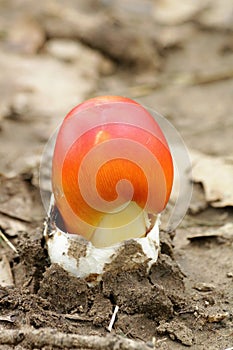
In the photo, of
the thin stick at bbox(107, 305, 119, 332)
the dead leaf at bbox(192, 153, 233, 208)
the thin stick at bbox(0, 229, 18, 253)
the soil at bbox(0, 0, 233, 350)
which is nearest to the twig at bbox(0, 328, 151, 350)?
the soil at bbox(0, 0, 233, 350)

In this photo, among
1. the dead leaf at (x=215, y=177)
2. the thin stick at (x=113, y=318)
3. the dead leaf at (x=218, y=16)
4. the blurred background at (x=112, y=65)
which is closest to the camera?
the thin stick at (x=113, y=318)

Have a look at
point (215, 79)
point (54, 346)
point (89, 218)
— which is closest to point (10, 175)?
point (89, 218)

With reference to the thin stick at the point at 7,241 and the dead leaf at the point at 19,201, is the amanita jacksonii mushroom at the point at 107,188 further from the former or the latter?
the dead leaf at the point at 19,201

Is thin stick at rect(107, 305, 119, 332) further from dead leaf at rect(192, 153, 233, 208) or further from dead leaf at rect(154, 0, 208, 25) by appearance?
dead leaf at rect(154, 0, 208, 25)

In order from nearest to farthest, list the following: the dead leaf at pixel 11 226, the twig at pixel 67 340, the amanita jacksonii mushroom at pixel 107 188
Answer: the twig at pixel 67 340 → the amanita jacksonii mushroom at pixel 107 188 → the dead leaf at pixel 11 226

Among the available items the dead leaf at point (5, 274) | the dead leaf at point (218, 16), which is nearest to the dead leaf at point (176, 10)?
the dead leaf at point (218, 16)

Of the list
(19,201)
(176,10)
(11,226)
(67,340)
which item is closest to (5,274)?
(11,226)

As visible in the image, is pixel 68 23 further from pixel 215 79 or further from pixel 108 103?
pixel 108 103

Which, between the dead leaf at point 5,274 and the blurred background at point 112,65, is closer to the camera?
the dead leaf at point 5,274
